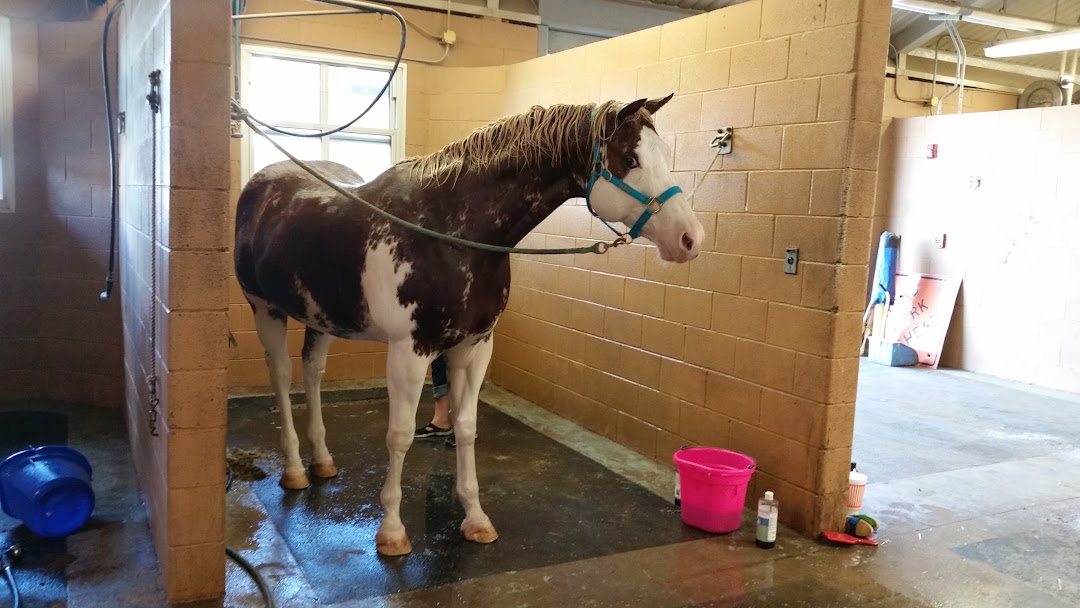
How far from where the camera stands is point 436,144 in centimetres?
538

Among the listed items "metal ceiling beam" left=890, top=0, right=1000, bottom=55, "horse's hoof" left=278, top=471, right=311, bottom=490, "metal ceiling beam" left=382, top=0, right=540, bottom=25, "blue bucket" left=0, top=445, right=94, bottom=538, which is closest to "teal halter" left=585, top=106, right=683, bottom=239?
"horse's hoof" left=278, top=471, right=311, bottom=490

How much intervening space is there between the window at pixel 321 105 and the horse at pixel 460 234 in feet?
7.03

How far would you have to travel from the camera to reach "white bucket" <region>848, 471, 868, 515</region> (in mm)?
2961

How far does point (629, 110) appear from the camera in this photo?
2.41m

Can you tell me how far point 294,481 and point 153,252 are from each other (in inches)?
50.4

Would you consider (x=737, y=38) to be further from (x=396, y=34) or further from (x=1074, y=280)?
(x=1074, y=280)

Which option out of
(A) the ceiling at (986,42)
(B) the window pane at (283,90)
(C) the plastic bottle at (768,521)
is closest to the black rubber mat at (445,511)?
(C) the plastic bottle at (768,521)

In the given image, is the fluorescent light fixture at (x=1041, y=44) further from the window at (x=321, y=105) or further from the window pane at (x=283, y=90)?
the window pane at (x=283, y=90)

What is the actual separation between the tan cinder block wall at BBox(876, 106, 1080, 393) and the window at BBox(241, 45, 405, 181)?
5292 mm

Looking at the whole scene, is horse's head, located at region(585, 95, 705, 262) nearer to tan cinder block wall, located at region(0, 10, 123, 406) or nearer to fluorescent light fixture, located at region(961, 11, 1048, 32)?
tan cinder block wall, located at region(0, 10, 123, 406)

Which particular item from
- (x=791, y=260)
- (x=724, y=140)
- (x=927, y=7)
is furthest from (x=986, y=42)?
(x=791, y=260)

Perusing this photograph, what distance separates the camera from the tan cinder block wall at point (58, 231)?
4.14 metres

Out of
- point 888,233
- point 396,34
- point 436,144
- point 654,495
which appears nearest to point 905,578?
point 654,495

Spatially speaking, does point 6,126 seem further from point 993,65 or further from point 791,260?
point 993,65
